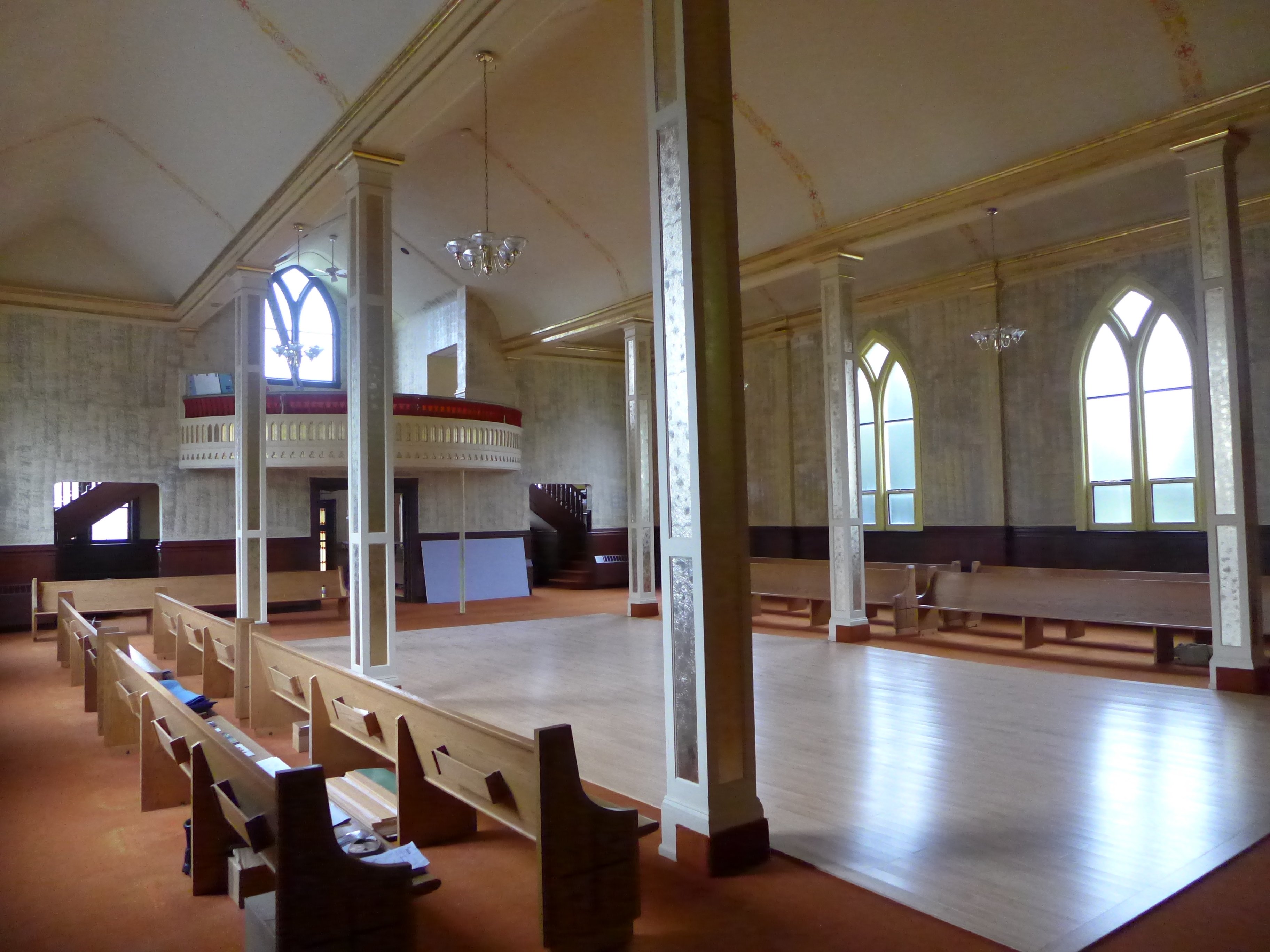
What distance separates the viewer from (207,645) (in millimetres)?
6855

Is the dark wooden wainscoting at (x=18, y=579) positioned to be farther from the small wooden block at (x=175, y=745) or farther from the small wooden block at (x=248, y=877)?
the small wooden block at (x=248, y=877)

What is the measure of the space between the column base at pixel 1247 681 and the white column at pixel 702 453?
16.5 ft

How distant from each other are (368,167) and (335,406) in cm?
542

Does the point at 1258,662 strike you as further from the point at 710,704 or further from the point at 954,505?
the point at 954,505

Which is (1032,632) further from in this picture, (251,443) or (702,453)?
(251,443)

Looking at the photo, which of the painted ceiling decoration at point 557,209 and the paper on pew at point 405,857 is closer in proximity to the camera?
the paper on pew at point 405,857

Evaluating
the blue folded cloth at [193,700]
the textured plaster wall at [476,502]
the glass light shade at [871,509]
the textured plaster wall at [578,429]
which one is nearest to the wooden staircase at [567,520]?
the textured plaster wall at [578,429]

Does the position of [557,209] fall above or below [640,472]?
above

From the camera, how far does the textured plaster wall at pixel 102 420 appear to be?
12.4m

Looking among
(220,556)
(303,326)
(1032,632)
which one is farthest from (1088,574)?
(303,326)

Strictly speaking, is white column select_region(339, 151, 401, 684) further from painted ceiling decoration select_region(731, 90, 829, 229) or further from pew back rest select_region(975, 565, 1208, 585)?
pew back rest select_region(975, 565, 1208, 585)

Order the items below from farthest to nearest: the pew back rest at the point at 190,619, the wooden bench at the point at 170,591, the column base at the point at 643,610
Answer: the column base at the point at 643,610 → the wooden bench at the point at 170,591 → the pew back rest at the point at 190,619

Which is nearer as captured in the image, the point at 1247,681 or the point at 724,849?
the point at 724,849

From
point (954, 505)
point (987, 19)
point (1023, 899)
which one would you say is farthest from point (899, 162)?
point (1023, 899)
